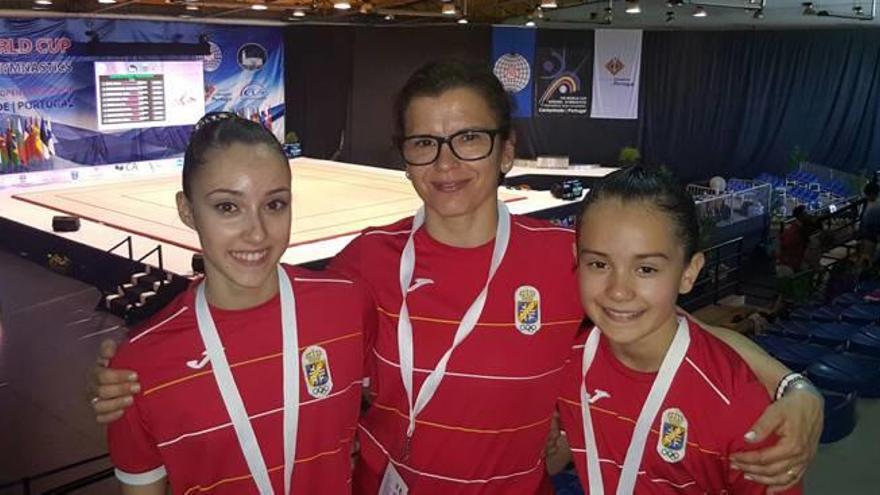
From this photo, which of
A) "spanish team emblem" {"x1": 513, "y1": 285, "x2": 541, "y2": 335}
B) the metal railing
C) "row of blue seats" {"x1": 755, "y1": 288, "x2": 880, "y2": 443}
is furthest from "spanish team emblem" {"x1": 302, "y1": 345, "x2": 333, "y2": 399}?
the metal railing

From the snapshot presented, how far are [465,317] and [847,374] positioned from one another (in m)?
3.58

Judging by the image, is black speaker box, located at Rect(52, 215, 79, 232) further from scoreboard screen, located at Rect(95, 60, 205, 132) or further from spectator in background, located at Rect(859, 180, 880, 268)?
spectator in background, located at Rect(859, 180, 880, 268)

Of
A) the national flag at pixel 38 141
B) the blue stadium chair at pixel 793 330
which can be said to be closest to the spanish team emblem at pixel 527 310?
the blue stadium chair at pixel 793 330

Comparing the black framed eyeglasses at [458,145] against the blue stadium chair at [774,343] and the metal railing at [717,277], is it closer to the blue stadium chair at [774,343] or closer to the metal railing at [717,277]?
the blue stadium chair at [774,343]

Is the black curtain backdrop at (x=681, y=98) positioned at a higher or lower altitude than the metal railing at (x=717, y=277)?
higher

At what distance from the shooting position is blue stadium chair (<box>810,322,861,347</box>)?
5482 mm

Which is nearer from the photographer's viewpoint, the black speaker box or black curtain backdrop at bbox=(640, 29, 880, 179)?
the black speaker box

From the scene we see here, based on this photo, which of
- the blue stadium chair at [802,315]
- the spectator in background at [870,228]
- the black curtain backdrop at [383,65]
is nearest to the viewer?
the blue stadium chair at [802,315]

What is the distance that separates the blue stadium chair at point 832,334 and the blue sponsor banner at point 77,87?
11351mm

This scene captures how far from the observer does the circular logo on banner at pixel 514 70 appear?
1527cm

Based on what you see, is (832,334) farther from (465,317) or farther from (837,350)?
(465,317)

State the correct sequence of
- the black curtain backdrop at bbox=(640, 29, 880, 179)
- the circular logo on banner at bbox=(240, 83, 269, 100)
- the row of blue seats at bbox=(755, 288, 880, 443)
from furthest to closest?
the circular logo on banner at bbox=(240, 83, 269, 100), the black curtain backdrop at bbox=(640, 29, 880, 179), the row of blue seats at bbox=(755, 288, 880, 443)

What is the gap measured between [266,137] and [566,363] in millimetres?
848

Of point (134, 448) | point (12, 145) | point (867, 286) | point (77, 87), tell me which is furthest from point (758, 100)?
point (134, 448)
